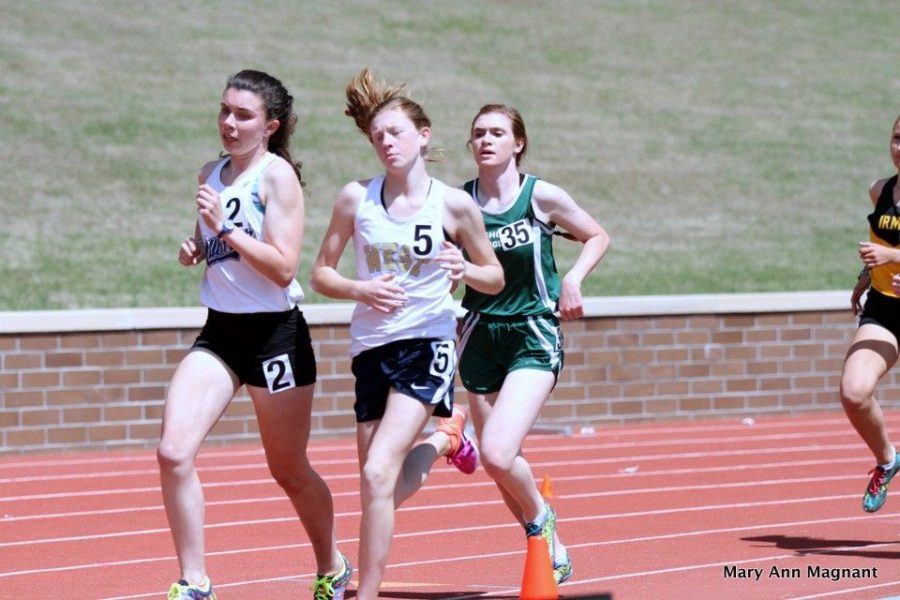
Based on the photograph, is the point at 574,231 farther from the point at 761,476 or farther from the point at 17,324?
the point at 17,324

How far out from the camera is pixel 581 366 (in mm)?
13586

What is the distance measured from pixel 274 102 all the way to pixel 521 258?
1344 millimetres

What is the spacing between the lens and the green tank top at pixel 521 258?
642 centimetres

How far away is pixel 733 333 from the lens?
46.4 feet

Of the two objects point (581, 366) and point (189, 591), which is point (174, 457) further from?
point (581, 366)

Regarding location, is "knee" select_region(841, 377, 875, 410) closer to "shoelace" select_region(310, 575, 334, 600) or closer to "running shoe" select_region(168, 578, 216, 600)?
"shoelace" select_region(310, 575, 334, 600)

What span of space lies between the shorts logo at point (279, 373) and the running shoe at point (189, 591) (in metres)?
0.75

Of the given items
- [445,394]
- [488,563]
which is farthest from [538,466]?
[445,394]

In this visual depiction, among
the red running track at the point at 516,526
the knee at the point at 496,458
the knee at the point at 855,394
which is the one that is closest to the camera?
the knee at the point at 496,458

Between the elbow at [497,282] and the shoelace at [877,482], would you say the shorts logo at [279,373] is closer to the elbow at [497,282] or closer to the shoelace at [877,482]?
the elbow at [497,282]

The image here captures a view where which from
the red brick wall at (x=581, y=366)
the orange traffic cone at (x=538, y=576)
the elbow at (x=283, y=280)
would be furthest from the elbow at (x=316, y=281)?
the red brick wall at (x=581, y=366)

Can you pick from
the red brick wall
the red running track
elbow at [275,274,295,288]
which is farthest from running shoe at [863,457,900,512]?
the red brick wall

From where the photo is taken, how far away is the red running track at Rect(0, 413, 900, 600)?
258 inches

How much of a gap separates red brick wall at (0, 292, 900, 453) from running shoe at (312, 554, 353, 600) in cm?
648
